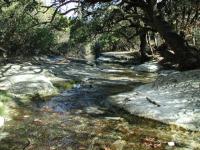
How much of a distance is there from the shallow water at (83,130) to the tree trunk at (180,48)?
7822mm

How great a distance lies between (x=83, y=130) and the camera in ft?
37.1

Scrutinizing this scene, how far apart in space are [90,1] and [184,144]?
16206mm

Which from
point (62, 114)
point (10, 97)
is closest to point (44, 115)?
point (62, 114)

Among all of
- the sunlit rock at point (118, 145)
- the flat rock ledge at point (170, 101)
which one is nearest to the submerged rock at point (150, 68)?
the flat rock ledge at point (170, 101)

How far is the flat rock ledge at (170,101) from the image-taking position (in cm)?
1227

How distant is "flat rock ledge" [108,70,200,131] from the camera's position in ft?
40.3

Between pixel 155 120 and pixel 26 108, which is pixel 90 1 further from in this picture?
pixel 155 120

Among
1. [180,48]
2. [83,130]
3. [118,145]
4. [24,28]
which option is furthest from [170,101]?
[24,28]

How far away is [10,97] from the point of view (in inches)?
625

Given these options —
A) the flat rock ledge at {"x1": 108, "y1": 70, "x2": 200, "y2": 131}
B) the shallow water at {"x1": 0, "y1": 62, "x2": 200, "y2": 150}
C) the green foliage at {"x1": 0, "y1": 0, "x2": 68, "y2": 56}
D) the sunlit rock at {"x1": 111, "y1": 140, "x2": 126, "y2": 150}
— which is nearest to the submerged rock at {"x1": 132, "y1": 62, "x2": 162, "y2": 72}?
the green foliage at {"x1": 0, "y1": 0, "x2": 68, "y2": 56}

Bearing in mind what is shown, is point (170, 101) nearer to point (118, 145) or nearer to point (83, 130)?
point (83, 130)

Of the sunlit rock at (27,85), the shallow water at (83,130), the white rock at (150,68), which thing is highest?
the sunlit rock at (27,85)

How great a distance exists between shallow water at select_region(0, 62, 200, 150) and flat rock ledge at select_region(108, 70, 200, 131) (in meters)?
0.46

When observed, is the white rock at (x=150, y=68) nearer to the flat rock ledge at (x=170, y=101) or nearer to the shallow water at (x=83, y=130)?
the flat rock ledge at (x=170, y=101)
